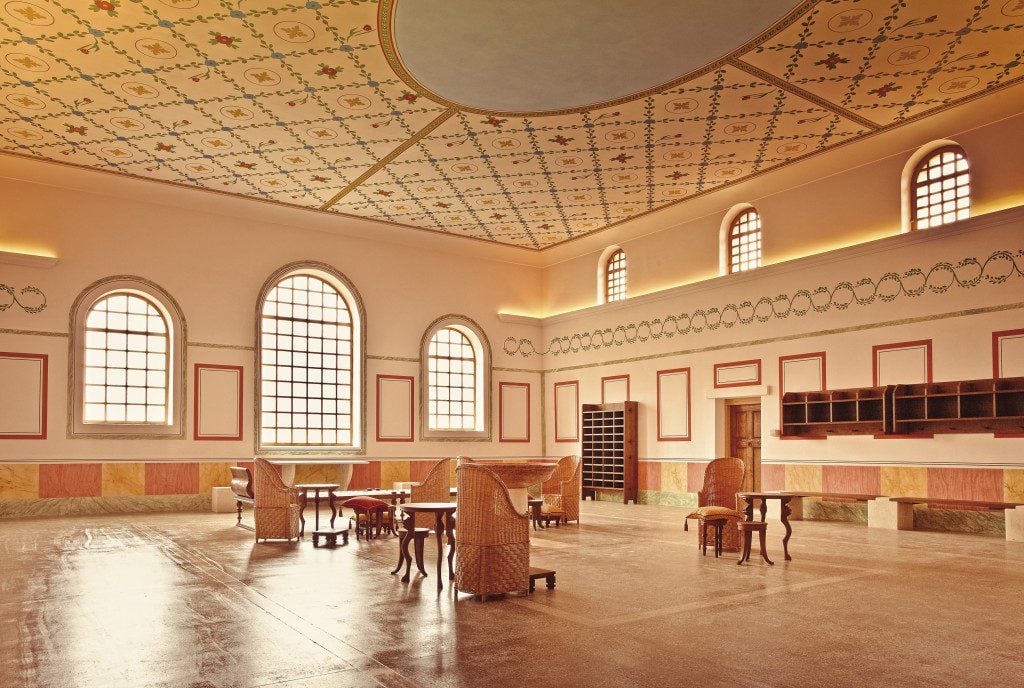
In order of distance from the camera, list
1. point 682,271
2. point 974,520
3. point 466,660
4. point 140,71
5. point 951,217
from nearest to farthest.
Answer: point 466,660 → point 140,71 → point 974,520 → point 951,217 → point 682,271

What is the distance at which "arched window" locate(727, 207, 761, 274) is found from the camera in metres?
13.5

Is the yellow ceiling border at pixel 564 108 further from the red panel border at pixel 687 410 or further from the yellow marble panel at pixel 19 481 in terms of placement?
the yellow marble panel at pixel 19 481

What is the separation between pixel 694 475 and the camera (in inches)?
556

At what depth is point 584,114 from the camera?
10258mm

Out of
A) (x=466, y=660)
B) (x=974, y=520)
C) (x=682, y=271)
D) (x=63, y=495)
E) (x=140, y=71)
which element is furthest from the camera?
(x=682, y=271)

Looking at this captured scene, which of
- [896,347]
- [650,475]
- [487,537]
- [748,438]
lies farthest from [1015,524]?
[487,537]

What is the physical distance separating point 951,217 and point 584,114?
17.6ft

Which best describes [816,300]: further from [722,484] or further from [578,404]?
[578,404]

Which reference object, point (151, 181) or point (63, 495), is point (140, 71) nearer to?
point (151, 181)

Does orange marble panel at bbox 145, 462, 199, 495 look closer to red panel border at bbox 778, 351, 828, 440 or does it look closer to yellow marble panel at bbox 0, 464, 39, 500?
yellow marble panel at bbox 0, 464, 39, 500

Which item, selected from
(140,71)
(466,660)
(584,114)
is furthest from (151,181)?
(466,660)

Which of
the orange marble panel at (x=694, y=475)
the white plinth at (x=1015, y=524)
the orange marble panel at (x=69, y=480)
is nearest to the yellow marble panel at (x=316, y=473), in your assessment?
the orange marble panel at (x=69, y=480)

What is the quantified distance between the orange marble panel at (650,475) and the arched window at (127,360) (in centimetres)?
843

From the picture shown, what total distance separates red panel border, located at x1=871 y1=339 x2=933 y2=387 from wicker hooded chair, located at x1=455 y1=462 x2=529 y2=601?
757 cm
